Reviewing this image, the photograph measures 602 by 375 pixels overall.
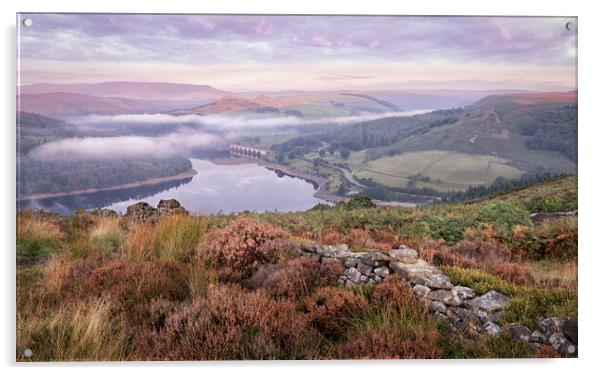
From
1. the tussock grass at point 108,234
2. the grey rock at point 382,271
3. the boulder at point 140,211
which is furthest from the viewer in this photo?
the boulder at point 140,211

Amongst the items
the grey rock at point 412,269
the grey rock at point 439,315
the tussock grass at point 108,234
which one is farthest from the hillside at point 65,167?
the grey rock at point 439,315

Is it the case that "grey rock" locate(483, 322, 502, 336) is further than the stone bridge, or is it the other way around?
the stone bridge

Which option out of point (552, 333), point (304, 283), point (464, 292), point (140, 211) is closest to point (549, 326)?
point (552, 333)

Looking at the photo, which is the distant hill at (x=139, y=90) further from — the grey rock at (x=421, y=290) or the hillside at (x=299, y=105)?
the grey rock at (x=421, y=290)

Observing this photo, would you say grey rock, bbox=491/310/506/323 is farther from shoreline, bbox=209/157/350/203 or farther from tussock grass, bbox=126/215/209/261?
tussock grass, bbox=126/215/209/261

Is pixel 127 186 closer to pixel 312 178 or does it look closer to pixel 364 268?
pixel 312 178

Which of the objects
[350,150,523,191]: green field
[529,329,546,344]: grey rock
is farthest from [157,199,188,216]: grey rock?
[529,329,546,344]: grey rock

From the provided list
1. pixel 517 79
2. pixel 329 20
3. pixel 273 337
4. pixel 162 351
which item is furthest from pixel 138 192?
pixel 517 79
